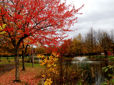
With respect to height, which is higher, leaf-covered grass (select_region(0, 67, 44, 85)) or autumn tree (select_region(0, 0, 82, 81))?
autumn tree (select_region(0, 0, 82, 81))

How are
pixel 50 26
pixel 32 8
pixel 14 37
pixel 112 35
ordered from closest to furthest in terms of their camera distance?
pixel 32 8 → pixel 50 26 → pixel 14 37 → pixel 112 35

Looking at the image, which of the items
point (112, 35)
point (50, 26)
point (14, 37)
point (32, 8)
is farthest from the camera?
point (112, 35)

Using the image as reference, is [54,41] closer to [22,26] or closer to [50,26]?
[50,26]

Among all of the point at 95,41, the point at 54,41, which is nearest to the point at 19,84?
the point at 54,41

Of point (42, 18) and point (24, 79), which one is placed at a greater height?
point (42, 18)

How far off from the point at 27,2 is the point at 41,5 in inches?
36.6

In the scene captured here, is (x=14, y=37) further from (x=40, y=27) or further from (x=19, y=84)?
(x=19, y=84)

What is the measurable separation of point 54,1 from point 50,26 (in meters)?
1.58

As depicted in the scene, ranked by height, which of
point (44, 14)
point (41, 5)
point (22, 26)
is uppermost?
point (41, 5)

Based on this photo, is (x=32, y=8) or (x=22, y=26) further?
(x=22, y=26)

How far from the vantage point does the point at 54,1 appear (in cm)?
665

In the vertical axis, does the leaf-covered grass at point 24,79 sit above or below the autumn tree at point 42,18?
below

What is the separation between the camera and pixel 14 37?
A: 7.34 m

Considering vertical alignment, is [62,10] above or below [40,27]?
above
